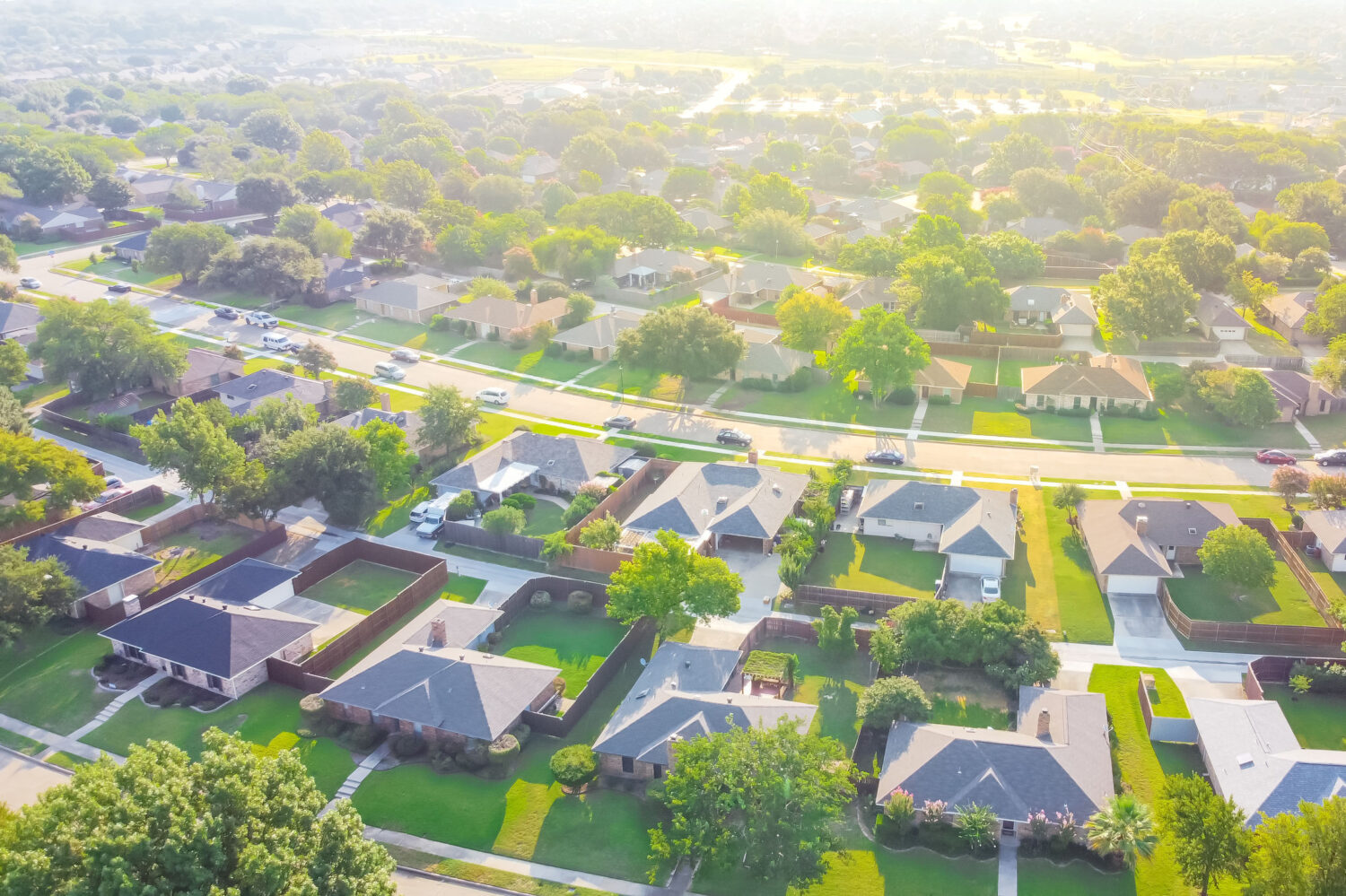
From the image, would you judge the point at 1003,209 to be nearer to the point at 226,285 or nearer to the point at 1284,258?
the point at 1284,258

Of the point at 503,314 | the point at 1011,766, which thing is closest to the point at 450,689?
the point at 1011,766

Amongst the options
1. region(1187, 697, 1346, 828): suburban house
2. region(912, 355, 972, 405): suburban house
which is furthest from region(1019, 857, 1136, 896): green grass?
region(912, 355, 972, 405): suburban house

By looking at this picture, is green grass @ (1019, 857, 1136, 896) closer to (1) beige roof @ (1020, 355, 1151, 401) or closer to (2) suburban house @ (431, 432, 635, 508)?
(2) suburban house @ (431, 432, 635, 508)

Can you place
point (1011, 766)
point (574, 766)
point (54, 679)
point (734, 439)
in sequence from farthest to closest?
point (734, 439)
point (54, 679)
point (574, 766)
point (1011, 766)

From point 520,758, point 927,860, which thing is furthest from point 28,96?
point 927,860

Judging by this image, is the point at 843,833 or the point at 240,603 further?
the point at 240,603

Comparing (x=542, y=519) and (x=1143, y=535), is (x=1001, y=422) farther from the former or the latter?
(x=542, y=519)

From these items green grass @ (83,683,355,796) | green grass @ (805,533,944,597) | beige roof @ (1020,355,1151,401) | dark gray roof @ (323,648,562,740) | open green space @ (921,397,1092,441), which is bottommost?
green grass @ (83,683,355,796)
